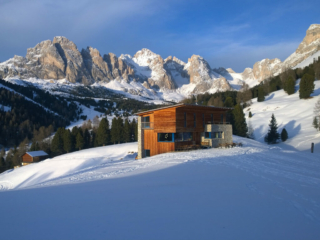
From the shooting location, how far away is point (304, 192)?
6.91 m

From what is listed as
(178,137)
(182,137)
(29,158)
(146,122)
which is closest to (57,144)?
(29,158)

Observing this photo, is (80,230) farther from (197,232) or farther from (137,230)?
(197,232)

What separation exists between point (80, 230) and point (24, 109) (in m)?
97.1

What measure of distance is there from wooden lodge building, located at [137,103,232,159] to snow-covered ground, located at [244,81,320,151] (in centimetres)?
1584

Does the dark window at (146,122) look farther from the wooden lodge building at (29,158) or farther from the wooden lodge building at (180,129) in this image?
the wooden lodge building at (29,158)

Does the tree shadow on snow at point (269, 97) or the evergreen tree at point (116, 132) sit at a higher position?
the tree shadow on snow at point (269, 97)

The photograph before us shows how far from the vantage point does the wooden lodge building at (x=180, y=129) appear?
22203 mm

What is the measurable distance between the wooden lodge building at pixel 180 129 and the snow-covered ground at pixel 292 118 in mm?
15843

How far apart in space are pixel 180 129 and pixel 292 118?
35.1 m

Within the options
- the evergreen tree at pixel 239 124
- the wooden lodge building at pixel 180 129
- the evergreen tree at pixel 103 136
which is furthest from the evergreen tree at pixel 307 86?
the evergreen tree at pixel 103 136

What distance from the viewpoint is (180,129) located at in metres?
22.1

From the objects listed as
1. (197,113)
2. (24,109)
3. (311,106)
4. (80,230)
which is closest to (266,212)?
(80,230)

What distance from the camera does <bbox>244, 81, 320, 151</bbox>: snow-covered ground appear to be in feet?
117

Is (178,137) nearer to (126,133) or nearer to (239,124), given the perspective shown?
(239,124)
